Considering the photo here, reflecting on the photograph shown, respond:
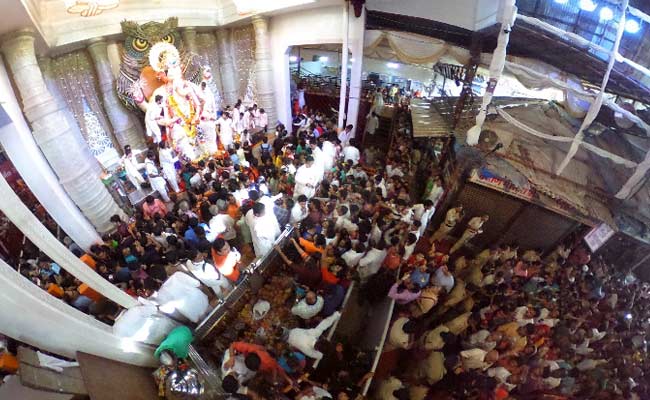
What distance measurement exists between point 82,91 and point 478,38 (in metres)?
9.01

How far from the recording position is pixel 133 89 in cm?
855

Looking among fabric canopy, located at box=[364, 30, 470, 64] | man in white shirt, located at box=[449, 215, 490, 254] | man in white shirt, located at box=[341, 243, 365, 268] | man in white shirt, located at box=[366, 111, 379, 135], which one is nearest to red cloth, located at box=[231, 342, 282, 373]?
man in white shirt, located at box=[341, 243, 365, 268]

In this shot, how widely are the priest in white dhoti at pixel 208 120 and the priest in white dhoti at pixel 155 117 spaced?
1.18 metres

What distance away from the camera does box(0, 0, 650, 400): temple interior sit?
4.07 metres

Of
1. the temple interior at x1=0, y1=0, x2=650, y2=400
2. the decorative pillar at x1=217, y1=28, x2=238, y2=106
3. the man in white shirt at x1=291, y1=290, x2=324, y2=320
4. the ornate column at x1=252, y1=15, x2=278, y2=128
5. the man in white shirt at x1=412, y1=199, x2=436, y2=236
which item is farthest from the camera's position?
the decorative pillar at x1=217, y1=28, x2=238, y2=106

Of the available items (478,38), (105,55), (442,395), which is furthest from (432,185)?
(105,55)

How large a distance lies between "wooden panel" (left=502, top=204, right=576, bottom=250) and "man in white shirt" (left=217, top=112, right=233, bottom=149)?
24.8 ft

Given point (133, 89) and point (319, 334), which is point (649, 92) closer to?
point (319, 334)

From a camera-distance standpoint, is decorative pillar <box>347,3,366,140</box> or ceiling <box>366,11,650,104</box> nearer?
ceiling <box>366,11,650,104</box>

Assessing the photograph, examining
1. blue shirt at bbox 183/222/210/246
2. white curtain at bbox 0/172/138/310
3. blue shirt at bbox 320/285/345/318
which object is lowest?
blue shirt at bbox 320/285/345/318

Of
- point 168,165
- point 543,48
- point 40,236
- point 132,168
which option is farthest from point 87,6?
point 543,48

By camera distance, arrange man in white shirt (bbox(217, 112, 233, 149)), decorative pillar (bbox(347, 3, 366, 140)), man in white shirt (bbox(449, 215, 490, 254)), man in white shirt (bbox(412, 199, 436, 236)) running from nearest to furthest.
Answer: man in white shirt (bbox(412, 199, 436, 236)) < man in white shirt (bbox(449, 215, 490, 254)) < decorative pillar (bbox(347, 3, 366, 140)) < man in white shirt (bbox(217, 112, 233, 149))

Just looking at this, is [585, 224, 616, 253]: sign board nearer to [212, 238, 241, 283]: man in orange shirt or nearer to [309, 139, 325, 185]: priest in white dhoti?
[309, 139, 325, 185]: priest in white dhoti

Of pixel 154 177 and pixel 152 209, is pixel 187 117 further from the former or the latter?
pixel 152 209
